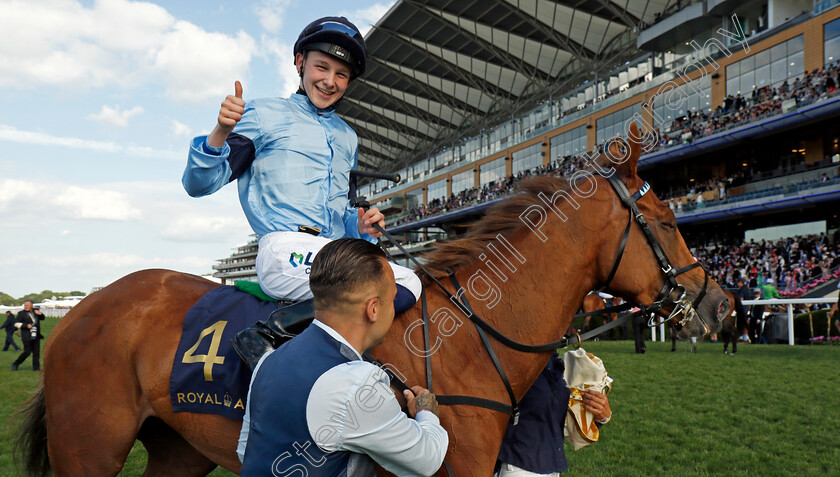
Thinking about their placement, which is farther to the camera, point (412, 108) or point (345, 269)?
point (412, 108)

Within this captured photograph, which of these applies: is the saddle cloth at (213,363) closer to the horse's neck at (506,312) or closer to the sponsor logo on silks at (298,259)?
A: the sponsor logo on silks at (298,259)

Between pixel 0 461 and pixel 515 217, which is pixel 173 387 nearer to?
pixel 515 217

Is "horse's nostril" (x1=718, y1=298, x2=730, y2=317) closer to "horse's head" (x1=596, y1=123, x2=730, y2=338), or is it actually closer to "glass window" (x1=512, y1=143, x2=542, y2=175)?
"horse's head" (x1=596, y1=123, x2=730, y2=338)

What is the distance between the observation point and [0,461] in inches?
169

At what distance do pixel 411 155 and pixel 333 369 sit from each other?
47.3 m

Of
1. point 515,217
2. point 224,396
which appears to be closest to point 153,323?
point 224,396

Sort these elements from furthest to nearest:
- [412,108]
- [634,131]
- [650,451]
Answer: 1. [412,108]
2. [650,451]
3. [634,131]

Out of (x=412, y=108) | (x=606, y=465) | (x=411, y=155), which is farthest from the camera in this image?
(x=411, y=155)

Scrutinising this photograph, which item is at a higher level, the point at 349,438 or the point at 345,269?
the point at 345,269

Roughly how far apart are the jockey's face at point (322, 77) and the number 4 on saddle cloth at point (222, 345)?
83cm

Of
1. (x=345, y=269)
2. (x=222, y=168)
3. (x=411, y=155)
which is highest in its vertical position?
(x=411, y=155)

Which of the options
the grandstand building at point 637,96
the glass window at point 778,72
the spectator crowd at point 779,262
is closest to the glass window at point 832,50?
the grandstand building at point 637,96

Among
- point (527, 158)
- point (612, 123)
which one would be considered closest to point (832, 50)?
point (612, 123)

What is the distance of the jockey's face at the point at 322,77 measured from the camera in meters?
2.11
